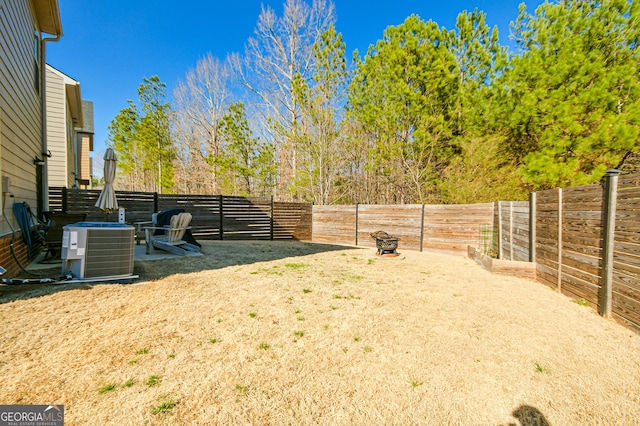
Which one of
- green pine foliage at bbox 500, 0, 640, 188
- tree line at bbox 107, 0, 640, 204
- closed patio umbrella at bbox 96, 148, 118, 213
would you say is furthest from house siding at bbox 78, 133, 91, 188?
green pine foliage at bbox 500, 0, 640, 188

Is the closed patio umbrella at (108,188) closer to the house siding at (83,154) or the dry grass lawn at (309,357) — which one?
the dry grass lawn at (309,357)

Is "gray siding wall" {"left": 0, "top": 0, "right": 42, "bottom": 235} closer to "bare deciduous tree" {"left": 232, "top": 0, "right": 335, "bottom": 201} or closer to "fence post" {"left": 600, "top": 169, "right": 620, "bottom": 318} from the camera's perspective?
"fence post" {"left": 600, "top": 169, "right": 620, "bottom": 318}

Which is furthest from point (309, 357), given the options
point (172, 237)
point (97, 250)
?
point (172, 237)

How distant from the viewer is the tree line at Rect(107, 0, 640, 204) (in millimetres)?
9016

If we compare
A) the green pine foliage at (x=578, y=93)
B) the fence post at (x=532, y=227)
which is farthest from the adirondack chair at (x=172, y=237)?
the green pine foliage at (x=578, y=93)

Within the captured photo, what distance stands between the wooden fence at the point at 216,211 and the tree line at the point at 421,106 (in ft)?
12.5

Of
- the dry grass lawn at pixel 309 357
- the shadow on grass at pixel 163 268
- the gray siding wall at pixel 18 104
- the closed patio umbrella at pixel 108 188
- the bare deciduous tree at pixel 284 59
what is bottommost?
the dry grass lawn at pixel 309 357

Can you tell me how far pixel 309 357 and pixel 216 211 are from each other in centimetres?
915

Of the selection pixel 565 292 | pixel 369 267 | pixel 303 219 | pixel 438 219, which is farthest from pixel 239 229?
pixel 565 292

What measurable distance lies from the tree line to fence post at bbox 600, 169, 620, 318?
663 cm

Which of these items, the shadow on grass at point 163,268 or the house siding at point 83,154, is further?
the house siding at point 83,154

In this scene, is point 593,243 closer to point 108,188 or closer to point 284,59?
point 108,188

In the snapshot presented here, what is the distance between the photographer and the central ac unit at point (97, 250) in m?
3.93

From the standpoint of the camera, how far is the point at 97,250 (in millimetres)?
4109
